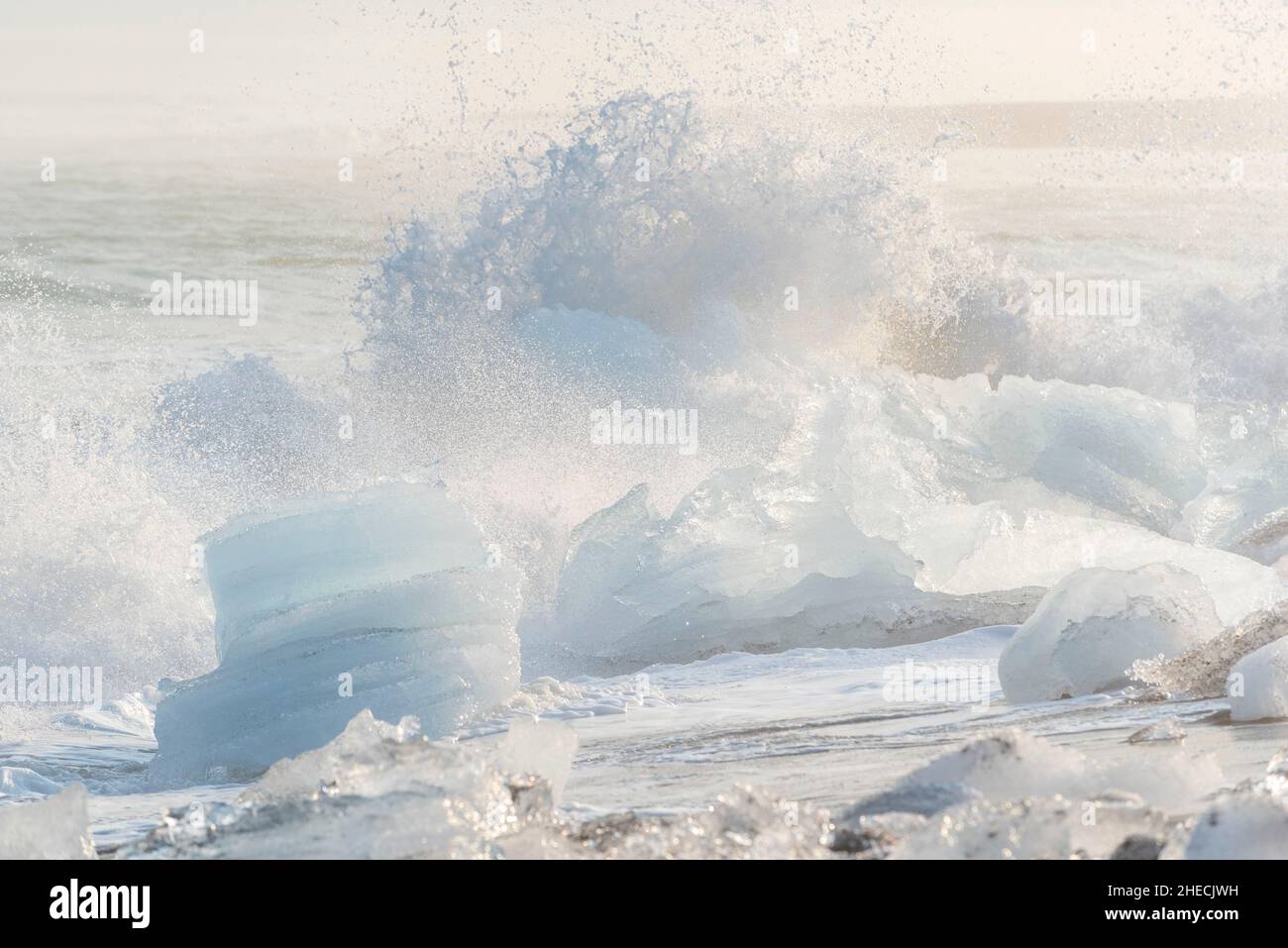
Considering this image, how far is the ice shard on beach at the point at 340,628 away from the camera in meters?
5.17

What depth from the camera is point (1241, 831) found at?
257 centimetres

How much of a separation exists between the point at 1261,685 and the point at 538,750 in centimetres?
207

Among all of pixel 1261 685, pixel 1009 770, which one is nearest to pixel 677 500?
pixel 1261 685

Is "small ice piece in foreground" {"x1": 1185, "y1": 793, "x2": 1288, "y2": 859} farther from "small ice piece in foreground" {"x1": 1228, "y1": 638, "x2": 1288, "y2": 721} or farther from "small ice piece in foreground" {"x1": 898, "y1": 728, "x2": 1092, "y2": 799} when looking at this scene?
"small ice piece in foreground" {"x1": 1228, "y1": 638, "x2": 1288, "y2": 721}

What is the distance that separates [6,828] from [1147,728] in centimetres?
272

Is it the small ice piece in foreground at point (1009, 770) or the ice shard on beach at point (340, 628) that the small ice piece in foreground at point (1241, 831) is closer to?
the small ice piece in foreground at point (1009, 770)

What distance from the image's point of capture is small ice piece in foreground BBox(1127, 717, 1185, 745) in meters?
3.79

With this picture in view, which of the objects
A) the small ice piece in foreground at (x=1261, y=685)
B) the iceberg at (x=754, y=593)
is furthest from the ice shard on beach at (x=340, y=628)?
the small ice piece in foreground at (x=1261, y=685)

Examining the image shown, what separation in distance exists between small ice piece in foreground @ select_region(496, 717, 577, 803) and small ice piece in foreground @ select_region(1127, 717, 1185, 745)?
5.07 feet

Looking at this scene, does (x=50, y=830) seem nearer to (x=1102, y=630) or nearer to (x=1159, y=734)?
(x=1159, y=734)

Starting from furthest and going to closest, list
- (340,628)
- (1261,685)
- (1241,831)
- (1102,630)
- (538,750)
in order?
(340,628), (1102,630), (1261,685), (538,750), (1241,831)

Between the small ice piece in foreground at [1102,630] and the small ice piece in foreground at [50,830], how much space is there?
9.87 feet

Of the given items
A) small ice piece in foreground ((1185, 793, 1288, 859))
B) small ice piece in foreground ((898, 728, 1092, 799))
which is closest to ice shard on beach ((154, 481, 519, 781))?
small ice piece in foreground ((898, 728, 1092, 799))
